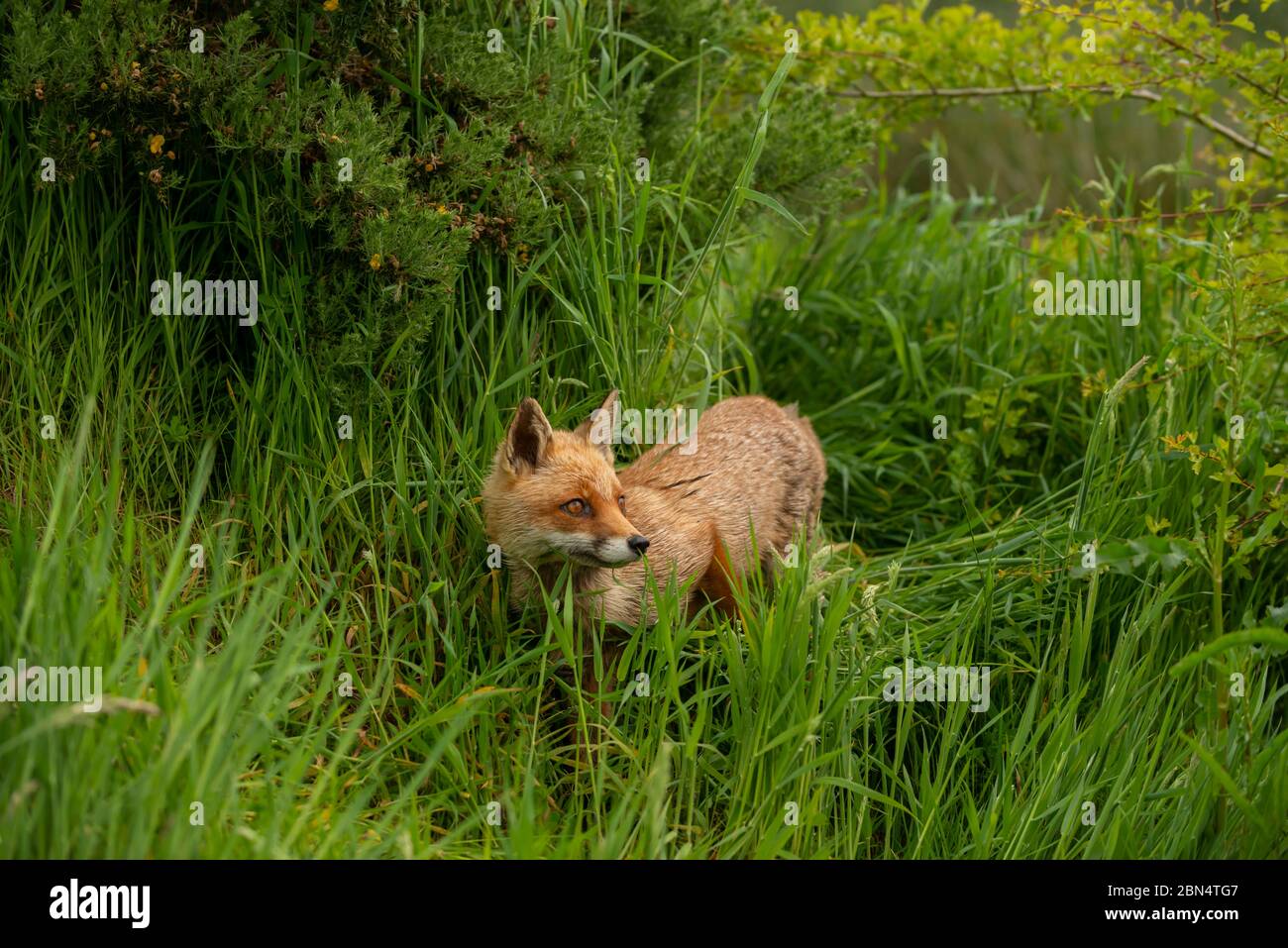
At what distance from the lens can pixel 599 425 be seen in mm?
4566

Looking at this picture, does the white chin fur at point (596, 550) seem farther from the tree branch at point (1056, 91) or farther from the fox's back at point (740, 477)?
the tree branch at point (1056, 91)

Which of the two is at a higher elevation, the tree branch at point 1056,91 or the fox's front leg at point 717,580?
the tree branch at point 1056,91

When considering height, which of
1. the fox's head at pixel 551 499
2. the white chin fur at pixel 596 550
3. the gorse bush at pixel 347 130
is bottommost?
the white chin fur at pixel 596 550

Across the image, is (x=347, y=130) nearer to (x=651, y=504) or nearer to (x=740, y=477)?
(x=651, y=504)

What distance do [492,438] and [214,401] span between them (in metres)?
1.04

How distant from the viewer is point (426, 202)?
451 cm

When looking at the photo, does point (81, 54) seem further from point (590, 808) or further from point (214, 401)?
point (590, 808)

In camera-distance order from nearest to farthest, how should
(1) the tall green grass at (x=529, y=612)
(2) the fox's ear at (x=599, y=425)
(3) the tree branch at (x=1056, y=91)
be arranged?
1. (1) the tall green grass at (x=529, y=612)
2. (2) the fox's ear at (x=599, y=425)
3. (3) the tree branch at (x=1056, y=91)

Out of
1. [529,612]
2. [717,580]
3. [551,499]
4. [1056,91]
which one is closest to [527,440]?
[551,499]

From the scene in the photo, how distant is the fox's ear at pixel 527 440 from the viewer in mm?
4301

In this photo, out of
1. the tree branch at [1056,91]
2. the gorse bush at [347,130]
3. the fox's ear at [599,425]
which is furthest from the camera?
the tree branch at [1056,91]

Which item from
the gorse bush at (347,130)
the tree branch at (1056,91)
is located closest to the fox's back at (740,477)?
the gorse bush at (347,130)

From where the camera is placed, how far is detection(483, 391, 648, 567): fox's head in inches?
166

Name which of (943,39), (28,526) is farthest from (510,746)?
(943,39)
